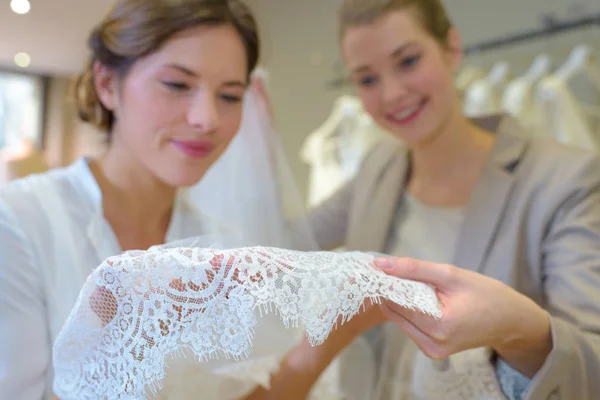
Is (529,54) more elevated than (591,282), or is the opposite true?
(529,54)

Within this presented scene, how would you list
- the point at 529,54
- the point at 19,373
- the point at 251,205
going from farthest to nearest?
the point at 529,54, the point at 251,205, the point at 19,373

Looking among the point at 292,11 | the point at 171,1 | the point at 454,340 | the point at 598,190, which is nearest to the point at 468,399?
the point at 454,340

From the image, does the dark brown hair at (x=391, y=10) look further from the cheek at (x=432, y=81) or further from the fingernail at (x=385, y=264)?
the fingernail at (x=385, y=264)

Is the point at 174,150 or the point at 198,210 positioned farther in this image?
the point at 198,210

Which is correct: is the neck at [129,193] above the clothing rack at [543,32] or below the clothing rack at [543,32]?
below

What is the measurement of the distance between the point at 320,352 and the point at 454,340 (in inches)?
7.8

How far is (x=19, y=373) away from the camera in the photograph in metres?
0.47

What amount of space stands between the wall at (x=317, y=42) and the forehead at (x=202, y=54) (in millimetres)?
700

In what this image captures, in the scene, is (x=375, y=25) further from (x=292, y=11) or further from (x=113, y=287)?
(x=292, y=11)

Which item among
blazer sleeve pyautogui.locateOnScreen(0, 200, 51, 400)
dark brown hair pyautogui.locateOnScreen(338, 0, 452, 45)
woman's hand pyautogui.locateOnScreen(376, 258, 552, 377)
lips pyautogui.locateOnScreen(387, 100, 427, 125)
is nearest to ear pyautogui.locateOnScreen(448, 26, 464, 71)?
dark brown hair pyautogui.locateOnScreen(338, 0, 452, 45)

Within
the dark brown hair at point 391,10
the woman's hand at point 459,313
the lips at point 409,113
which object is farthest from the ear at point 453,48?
the woman's hand at point 459,313

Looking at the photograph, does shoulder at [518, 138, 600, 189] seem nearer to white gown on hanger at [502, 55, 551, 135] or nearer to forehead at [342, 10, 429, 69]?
forehead at [342, 10, 429, 69]

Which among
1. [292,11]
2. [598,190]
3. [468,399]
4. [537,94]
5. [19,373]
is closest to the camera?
[19,373]

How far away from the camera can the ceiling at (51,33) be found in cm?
49
